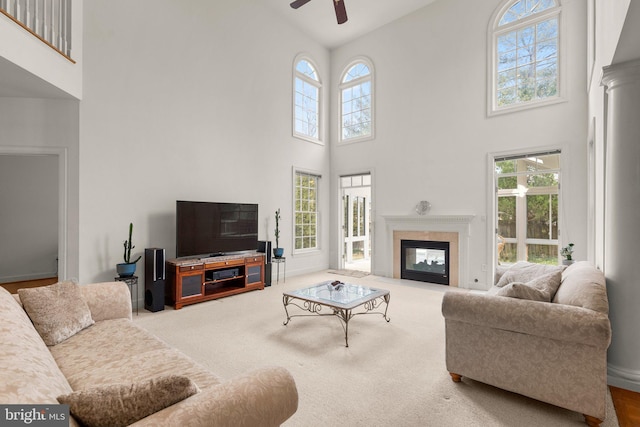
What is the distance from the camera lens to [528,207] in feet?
16.7

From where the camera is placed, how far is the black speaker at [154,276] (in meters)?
4.19

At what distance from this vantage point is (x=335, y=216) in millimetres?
7480

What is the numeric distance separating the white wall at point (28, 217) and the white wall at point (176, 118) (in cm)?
330

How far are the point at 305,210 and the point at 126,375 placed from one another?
18.2 ft

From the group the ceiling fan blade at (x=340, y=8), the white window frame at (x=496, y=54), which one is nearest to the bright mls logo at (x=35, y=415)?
the ceiling fan blade at (x=340, y=8)

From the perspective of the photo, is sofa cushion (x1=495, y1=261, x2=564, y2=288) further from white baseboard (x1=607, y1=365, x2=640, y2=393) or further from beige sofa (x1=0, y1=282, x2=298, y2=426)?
beige sofa (x1=0, y1=282, x2=298, y2=426)

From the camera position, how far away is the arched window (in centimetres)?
490

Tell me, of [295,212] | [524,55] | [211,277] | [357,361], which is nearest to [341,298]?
[357,361]

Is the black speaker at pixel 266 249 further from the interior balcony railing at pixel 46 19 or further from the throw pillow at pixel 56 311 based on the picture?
the interior balcony railing at pixel 46 19

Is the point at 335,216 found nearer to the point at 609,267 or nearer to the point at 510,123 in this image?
the point at 510,123

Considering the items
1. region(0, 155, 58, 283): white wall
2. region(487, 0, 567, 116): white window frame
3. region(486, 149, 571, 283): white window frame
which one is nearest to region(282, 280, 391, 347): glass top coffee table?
region(486, 149, 571, 283): white window frame

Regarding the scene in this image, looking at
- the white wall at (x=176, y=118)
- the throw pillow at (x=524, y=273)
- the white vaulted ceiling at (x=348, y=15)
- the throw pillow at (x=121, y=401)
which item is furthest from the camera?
the white vaulted ceiling at (x=348, y=15)

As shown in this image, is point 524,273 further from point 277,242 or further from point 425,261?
point 277,242

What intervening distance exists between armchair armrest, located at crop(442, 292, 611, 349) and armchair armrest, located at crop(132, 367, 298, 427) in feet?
5.05
